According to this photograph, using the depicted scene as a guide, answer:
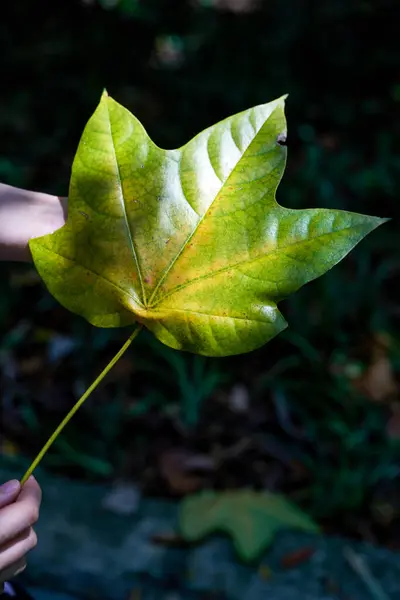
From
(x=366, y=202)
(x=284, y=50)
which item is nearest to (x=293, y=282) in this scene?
(x=366, y=202)

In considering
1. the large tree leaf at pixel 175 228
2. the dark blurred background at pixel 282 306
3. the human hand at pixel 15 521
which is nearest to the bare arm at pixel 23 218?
the large tree leaf at pixel 175 228

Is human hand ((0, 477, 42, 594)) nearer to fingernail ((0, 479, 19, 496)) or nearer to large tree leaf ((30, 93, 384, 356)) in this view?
fingernail ((0, 479, 19, 496))

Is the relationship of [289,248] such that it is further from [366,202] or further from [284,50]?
[284,50]

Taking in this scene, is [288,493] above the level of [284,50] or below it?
below

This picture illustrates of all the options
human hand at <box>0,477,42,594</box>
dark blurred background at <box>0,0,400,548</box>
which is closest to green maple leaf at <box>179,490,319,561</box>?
dark blurred background at <box>0,0,400,548</box>

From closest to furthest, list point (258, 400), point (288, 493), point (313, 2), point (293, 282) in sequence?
1. point (293, 282)
2. point (288, 493)
3. point (258, 400)
4. point (313, 2)
